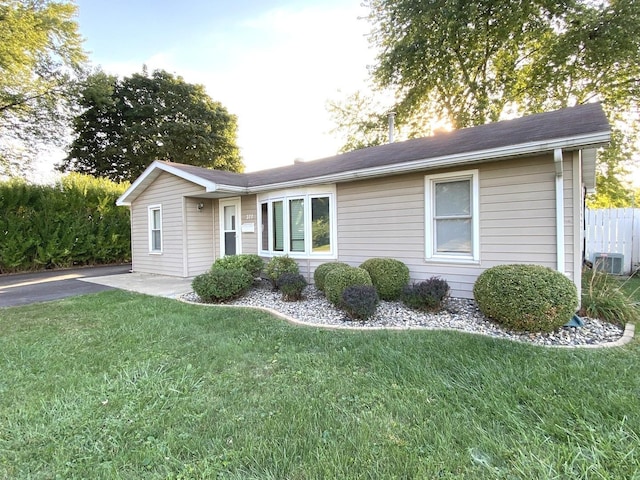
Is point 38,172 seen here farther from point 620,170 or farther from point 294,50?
point 620,170

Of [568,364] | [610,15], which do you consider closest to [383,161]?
[568,364]

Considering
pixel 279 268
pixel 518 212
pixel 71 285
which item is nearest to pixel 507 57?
pixel 518 212

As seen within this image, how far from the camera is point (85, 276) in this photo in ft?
35.9

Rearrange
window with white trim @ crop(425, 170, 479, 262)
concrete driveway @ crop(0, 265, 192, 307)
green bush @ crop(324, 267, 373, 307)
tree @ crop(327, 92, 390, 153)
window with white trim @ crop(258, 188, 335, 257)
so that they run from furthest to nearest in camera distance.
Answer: tree @ crop(327, 92, 390, 153), window with white trim @ crop(258, 188, 335, 257), concrete driveway @ crop(0, 265, 192, 307), window with white trim @ crop(425, 170, 479, 262), green bush @ crop(324, 267, 373, 307)

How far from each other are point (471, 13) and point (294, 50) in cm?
797

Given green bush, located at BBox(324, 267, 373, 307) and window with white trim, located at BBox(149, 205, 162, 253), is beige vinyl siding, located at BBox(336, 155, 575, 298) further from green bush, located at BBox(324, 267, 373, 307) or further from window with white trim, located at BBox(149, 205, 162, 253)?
window with white trim, located at BBox(149, 205, 162, 253)

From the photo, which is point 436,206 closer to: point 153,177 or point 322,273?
point 322,273

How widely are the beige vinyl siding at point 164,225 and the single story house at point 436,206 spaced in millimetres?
69

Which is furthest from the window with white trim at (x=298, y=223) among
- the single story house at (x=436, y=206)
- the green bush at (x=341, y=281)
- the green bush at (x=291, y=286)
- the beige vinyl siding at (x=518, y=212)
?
the beige vinyl siding at (x=518, y=212)

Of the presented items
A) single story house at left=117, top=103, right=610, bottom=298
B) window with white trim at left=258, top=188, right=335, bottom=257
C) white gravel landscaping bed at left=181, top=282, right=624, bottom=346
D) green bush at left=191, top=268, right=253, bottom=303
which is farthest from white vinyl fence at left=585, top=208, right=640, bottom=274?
green bush at left=191, top=268, right=253, bottom=303

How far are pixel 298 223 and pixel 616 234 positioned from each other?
32.9 feet

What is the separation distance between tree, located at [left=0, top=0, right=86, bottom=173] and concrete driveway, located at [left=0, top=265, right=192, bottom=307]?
8.04 metres

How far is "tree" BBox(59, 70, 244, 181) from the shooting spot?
22.1 m

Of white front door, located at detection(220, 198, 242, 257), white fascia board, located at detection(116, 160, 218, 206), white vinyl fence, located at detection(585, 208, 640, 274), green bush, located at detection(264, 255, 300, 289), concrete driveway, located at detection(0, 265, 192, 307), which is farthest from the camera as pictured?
white vinyl fence, located at detection(585, 208, 640, 274)
